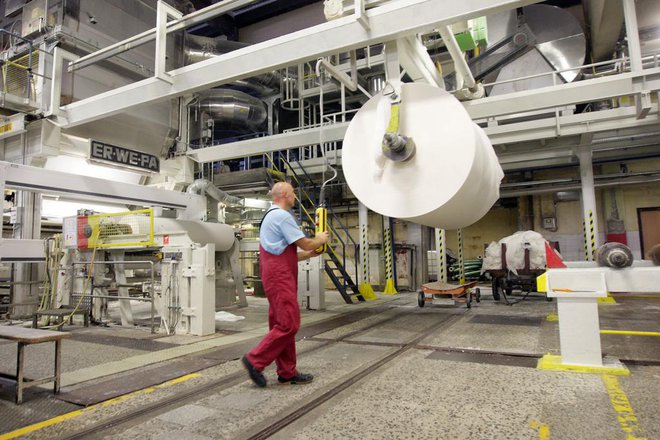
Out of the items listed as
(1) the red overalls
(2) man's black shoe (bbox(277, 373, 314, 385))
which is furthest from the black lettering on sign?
(2) man's black shoe (bbox(277, 373, 314, 385))

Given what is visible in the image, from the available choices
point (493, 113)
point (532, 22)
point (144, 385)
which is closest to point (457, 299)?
point (493, 113)

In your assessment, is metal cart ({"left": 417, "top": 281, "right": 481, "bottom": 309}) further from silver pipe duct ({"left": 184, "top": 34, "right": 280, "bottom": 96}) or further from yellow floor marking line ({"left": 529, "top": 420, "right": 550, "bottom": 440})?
silver pipe duct ({"left": 184, "top": 34, "right": 280, "bottom": 96})

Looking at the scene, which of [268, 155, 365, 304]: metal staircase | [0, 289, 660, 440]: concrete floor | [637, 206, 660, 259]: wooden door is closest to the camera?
[0, 289, 660, 440]: concrete floor

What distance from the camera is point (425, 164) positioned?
254 cm

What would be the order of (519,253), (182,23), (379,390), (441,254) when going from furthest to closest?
(441,254), (519,253), (182,23), (379,390)

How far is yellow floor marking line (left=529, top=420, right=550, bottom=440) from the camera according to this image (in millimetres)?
2041

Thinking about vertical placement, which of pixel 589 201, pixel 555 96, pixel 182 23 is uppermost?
pixel 182 23

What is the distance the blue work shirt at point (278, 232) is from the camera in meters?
2.92

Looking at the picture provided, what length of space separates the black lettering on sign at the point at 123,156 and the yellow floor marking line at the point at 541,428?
20.1 ft

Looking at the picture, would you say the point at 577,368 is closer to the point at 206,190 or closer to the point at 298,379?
the point at 298,379

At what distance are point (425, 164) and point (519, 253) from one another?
20.1 ft

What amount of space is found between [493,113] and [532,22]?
6.53m

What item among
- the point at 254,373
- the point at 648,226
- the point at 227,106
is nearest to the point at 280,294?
the point at 254,373

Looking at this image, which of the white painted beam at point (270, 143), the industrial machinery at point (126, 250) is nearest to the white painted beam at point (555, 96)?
the white painted beam at point (270, 143)
